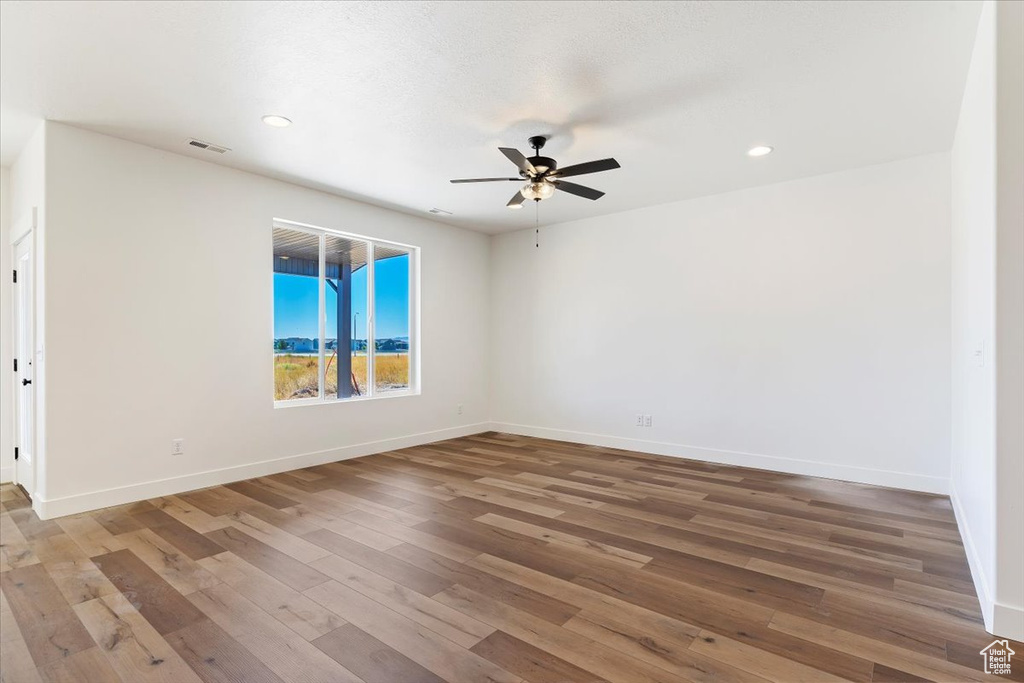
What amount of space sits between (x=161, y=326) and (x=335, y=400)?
72.3 inches

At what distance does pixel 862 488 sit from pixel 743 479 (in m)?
0.92

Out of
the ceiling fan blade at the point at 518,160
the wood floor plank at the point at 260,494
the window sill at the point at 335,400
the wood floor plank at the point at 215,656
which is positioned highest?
the ceiling fan blade at the point at 518,160

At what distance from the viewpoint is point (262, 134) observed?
3.81 meters

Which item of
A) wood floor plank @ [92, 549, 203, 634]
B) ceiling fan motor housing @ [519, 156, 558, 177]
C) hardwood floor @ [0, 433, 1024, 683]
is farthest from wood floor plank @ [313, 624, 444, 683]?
ceiling fan motor housing @ [519, 156, 558, 177]

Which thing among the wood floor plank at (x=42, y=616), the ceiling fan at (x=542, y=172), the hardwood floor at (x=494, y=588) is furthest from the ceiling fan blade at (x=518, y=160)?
the wood floor plank at (x=42, y=616)

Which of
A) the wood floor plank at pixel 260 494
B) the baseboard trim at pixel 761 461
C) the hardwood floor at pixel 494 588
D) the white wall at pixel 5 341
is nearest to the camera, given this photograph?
the hardwood floor at pixel 494 588

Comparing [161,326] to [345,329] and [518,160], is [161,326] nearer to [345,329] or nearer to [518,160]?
[345,329]

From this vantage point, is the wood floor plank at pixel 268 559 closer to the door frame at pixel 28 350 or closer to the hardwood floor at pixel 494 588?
the hardwood floor at pixel 494 588

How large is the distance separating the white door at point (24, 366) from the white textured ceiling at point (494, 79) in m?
0.95

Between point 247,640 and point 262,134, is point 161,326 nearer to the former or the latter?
point 262,134

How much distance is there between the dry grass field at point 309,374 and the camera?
508cm

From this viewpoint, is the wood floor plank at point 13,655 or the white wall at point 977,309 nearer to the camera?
the wood floor plank at point 13,655

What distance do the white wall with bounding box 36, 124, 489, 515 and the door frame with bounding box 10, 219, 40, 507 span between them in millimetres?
320
